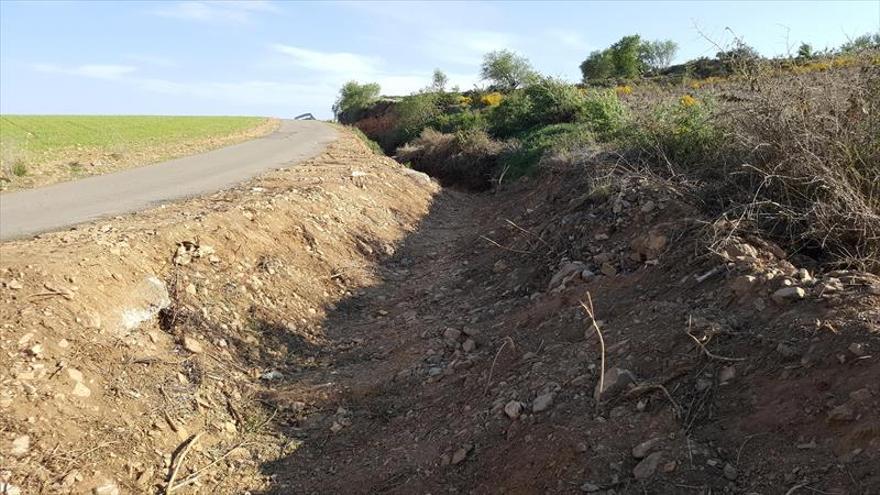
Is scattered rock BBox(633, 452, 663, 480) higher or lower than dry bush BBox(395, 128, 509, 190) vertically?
lower

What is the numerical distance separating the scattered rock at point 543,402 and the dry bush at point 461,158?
39.6 feet

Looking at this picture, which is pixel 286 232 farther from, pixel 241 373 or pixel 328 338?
pixel 241 373

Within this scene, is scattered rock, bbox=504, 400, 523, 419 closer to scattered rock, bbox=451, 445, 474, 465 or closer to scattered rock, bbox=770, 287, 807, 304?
scattered rock, bbox=451, 445, 474, 465

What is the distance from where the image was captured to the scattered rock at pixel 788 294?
357cm

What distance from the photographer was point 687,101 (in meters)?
7.75

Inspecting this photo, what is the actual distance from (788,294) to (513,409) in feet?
5.60

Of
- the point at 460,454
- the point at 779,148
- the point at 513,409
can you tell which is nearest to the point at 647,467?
the point at 513,409

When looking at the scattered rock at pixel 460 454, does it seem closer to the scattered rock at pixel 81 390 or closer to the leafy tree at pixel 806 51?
the scattered rock at pixel 81 390

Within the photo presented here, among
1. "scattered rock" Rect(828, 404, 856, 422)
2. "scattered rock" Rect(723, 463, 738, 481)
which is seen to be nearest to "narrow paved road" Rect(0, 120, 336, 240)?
"scattered rock" Rect(723, 463, 738, 481)

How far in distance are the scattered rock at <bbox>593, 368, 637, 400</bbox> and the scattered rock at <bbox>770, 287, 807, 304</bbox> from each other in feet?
3.08

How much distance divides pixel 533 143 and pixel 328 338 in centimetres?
1014

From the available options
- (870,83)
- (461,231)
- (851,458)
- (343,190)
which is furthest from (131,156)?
(851,458)

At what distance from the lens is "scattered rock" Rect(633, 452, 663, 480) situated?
9.73 feet

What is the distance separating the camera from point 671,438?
10.2 feet
